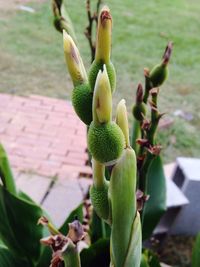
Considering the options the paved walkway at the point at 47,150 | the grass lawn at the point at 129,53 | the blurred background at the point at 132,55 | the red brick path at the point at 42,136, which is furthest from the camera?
the grass lawn at the point at 129,53

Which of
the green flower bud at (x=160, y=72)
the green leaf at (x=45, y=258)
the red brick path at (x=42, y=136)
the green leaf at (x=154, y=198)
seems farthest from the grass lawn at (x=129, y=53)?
the green flower bud at (x=160, y=72)

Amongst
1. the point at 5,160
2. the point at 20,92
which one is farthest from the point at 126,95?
the point at 5,160

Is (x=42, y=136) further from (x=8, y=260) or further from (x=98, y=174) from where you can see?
(x=98, y=174)

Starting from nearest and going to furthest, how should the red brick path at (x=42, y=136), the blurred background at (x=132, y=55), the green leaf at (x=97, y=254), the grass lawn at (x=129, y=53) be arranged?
the green leaf at (x=97, y=254), the red brick path at (x=42, y=136), the blurred background at (x=132, y=55), the grass lawn at (x=129, y=53)

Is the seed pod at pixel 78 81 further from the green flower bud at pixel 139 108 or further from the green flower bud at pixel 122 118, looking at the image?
the green flower bud at pixel 139 108

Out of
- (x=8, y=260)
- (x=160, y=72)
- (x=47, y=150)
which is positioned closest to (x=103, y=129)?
(x=160, y=72)

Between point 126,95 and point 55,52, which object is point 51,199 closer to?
point 126,95
